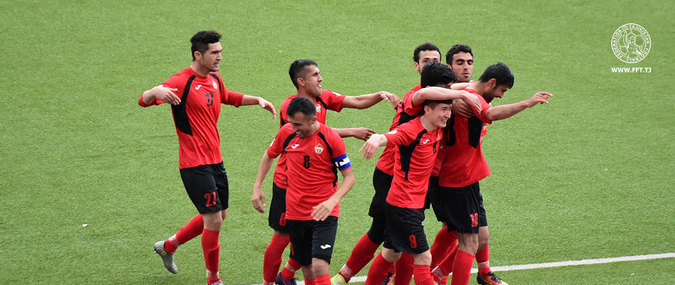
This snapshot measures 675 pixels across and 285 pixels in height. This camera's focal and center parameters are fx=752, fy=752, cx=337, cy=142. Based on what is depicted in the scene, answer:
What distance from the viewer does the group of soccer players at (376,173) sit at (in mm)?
5711

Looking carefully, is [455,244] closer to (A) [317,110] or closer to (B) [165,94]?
(A) [317,110]

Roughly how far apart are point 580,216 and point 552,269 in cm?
127

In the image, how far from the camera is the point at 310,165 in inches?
227

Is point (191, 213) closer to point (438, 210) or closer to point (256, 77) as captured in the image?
point (438, 210)

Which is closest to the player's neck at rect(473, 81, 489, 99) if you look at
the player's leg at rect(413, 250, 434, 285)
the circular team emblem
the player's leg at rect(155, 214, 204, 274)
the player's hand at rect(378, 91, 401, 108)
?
the player's hand at rect(378, 91, 401, 108)

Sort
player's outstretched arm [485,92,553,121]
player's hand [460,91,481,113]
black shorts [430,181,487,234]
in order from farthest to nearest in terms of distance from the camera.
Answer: black shorts [430,181,487,234]
player's hand [460,91,481,113]
player's outstretched arm [485,92,553,121]

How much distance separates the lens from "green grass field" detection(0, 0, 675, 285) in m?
7.32

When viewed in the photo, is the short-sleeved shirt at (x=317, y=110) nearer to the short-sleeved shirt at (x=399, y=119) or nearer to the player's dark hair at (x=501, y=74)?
the short-sleeved shirt at (x=399, y=119)

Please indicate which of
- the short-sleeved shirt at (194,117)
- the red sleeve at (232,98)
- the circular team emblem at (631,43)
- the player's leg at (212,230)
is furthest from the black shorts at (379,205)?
the circular team emblem at (631,43)

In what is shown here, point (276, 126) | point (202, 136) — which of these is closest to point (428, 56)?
point (202, 136)

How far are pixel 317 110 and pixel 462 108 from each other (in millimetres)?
1255

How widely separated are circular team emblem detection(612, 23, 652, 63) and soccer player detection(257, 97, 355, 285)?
8.07 m

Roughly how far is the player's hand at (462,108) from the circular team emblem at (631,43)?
7317 millimetres

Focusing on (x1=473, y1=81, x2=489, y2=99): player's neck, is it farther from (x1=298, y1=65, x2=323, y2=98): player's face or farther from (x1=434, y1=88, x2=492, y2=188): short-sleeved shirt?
(x1=298, y1=65, x2=323, y2=98): player's face
